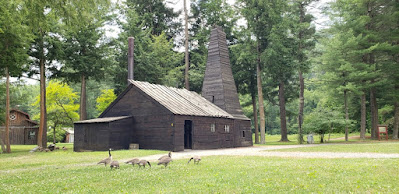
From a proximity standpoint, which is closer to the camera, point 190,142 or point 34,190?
point 34,190

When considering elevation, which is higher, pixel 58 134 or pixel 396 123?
pixel 396 123

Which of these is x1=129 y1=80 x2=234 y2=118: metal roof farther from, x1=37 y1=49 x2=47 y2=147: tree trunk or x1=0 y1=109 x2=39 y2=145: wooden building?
x1=0 y1=109 x2=39 y2=145: wooden building

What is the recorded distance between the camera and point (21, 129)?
4403 centimetres

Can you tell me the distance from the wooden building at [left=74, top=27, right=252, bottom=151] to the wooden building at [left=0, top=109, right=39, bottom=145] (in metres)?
23.2

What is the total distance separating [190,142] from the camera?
2667 centimetres

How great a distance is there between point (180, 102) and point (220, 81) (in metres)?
6.99

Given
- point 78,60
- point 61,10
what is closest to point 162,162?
point 61,10

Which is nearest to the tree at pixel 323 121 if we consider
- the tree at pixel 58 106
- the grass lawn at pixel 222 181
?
the grass lawn at pixel 222 181

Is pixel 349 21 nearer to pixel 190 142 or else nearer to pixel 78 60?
pixel 190 142

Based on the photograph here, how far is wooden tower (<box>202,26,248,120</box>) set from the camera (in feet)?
103

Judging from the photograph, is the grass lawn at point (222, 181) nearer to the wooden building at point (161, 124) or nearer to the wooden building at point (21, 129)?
the wooden building at point (161, 124)

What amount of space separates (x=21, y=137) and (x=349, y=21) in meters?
43.8

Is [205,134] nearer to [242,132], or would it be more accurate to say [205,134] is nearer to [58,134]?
[242,132]

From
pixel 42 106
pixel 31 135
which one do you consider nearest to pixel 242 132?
pixel 42 106
